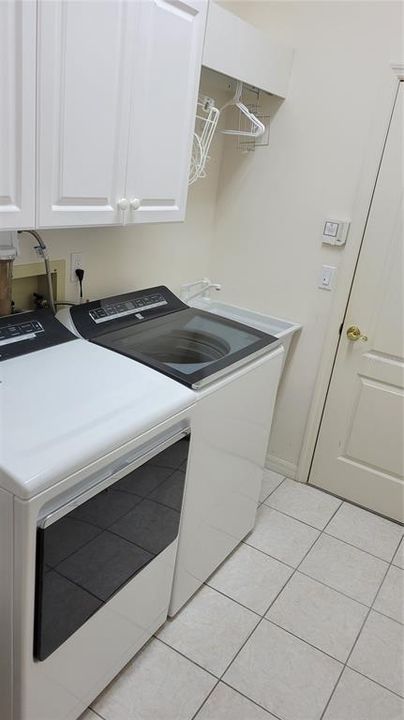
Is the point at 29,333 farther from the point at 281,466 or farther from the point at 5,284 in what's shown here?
the point at 281,466

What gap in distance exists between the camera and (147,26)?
1528mm

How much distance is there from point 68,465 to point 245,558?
140cm

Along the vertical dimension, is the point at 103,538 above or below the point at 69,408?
below

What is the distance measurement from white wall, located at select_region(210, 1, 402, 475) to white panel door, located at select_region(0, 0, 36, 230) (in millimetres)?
1536

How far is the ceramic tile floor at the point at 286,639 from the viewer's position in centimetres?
170

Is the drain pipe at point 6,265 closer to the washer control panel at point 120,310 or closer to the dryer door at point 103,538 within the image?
the washer control panel at point 120,310

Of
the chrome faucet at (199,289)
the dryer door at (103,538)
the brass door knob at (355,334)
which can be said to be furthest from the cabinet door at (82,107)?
the brass door knob at (355,334)

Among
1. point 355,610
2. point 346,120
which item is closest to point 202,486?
point 355,610

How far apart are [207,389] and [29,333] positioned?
0.58 m

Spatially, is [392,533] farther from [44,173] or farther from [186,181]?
[44,173]

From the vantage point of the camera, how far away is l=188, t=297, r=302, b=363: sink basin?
8.59 ft

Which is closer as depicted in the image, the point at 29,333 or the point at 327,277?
the point at 29,333

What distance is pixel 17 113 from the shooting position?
4.13 feet

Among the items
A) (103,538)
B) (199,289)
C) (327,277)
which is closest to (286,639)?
(103,538)
